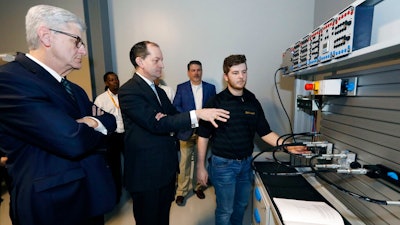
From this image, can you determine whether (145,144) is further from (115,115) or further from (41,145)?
(115,115)

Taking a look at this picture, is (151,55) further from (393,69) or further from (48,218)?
(393,69)

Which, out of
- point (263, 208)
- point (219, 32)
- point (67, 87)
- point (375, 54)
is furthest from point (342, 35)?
point (219, 32)

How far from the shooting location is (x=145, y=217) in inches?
49.6

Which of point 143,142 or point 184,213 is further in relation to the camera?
point 184,213

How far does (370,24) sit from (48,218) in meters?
1.52

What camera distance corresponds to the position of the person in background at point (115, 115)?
2.28 metres

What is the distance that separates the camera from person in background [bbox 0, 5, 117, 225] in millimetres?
723

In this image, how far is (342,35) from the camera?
2.93 feet

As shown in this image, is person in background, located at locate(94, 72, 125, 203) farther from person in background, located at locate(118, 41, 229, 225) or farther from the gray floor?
person in background, located at locate(118, 41, 229, 225)

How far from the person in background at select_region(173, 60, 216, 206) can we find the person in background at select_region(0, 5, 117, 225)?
1.57 metres

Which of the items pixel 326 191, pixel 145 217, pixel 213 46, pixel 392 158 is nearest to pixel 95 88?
pixel 213 46

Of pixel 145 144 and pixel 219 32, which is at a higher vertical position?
pixel 219 32

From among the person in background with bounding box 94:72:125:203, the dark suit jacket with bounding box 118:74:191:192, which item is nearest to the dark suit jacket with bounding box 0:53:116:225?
the dark suit jacket with bounding box 118:74:191:192

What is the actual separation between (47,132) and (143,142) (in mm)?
557
